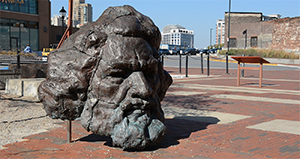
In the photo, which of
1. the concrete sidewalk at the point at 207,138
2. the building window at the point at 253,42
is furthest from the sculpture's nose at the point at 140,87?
the building window at the point at 253,42

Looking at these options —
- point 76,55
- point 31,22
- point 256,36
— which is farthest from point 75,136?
point 256,36

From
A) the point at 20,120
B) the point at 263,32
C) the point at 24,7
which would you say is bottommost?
the point at 20,120

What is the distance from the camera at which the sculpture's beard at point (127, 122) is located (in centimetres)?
417

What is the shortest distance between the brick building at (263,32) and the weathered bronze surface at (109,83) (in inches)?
1910

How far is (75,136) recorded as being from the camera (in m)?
5.39

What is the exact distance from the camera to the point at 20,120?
22.0ft

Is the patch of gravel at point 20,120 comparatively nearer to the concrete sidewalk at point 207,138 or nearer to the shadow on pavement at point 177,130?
the concrete sidewalk at point 207,138

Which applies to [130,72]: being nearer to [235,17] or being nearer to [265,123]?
[265,123]

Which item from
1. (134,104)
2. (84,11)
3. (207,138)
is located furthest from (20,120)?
(84,11)

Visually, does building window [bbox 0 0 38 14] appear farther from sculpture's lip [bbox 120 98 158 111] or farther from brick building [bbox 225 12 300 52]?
sculpture's lip [bbox 120 98 158 111]

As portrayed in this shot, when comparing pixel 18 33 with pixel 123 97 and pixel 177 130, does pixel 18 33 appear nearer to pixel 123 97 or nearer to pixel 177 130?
pixel 177 130

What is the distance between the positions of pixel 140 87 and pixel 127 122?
0.52 meters

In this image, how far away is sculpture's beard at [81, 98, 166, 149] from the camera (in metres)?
4.17

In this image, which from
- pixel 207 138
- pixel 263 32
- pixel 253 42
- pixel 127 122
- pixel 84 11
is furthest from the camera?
pixel 84 11
